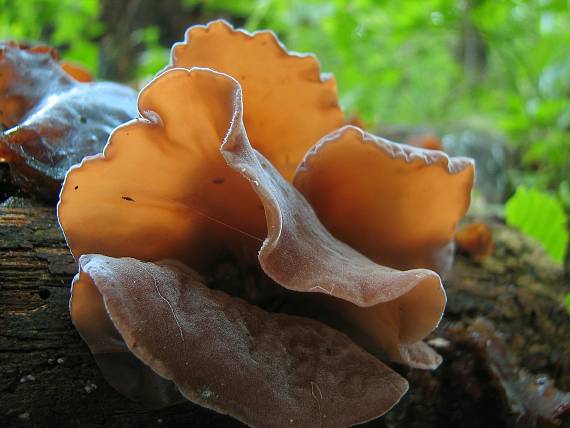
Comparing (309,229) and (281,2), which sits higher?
(309,229)

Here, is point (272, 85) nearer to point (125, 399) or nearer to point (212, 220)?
point (212, 220)

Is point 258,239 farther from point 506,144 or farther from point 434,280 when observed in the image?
point 506,144

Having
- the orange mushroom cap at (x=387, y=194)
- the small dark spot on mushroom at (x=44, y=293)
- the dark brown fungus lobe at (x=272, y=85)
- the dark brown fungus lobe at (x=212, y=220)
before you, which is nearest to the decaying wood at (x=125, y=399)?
the small dark spot on mushroom at (x=44, y=293)

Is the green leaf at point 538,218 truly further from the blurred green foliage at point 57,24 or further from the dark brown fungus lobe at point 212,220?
the blurred green foliage at point 57,24

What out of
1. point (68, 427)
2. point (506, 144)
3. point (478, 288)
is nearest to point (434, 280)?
point (68, 427)

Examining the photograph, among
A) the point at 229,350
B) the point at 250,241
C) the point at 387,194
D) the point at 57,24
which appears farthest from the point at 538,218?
the point at 57,24

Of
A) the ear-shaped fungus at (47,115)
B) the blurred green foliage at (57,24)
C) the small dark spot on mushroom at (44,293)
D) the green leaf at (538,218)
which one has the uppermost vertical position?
the ear-shaped fungus at (47,115)

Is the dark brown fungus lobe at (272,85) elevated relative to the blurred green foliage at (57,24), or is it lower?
elevated
